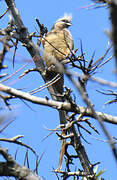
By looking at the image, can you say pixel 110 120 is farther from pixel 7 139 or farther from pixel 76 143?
pixel 76 143

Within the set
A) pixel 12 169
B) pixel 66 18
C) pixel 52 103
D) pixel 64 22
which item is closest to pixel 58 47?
pixel 64 22

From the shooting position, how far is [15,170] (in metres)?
2.02

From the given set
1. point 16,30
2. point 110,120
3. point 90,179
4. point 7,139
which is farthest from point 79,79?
point 16,30

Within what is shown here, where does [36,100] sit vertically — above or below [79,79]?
below

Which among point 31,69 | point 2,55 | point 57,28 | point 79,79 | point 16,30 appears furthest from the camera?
point 57,28

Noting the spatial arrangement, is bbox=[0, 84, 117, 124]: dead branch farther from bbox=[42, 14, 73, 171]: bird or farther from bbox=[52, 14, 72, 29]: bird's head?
bbox=[52, 14, 72, 29]: bird's head

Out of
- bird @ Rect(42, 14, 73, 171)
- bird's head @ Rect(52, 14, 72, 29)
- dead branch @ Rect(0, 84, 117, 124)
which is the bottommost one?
dead branch @ Rect(0, 84, 117, 124)

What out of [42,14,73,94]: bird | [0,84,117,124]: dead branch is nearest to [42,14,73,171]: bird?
[42,14,73,94]: bird

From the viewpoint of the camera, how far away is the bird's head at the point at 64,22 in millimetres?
6002

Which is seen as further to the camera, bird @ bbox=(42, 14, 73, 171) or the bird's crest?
the bird's crest

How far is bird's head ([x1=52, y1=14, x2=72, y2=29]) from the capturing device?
19.7 feet

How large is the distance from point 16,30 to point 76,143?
1.52m

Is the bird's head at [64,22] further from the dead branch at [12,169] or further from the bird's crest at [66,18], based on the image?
the dead branch at [12,169]

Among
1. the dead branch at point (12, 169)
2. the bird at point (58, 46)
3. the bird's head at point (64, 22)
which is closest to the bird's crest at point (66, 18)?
the bird's head at point (64, 22)
